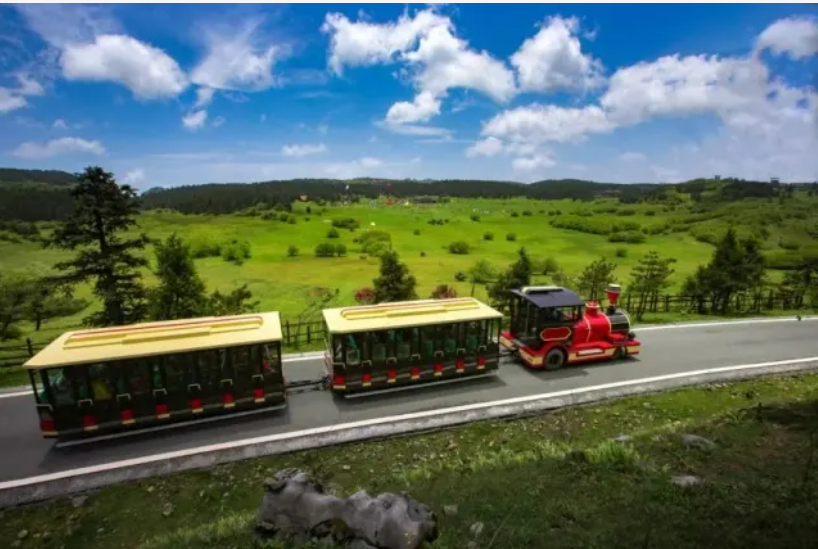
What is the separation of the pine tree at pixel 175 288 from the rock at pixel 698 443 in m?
19.4

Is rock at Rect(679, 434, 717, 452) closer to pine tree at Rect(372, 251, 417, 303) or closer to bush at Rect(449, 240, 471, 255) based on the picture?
pine tree at Rect(372, 251, 417, 303)

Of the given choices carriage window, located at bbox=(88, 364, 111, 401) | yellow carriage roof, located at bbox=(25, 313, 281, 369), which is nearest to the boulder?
yellow carriage roof, located at bbox=(25, 313, 281, 369)

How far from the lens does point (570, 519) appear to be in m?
7.61

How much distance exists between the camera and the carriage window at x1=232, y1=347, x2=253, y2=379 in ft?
43.2

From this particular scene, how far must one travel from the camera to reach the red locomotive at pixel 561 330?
55.0 feet

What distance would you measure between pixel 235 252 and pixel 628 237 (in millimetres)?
70894

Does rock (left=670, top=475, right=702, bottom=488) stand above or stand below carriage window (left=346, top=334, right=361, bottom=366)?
below

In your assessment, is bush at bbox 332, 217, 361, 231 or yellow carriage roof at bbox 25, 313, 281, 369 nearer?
yellow carriage roof at bbox 25, 313, 281, 369

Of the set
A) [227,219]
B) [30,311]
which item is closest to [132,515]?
[30,311]

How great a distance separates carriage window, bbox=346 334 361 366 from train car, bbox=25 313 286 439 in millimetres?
2209

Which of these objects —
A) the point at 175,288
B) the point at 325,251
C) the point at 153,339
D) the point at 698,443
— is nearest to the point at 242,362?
the point at 153,339

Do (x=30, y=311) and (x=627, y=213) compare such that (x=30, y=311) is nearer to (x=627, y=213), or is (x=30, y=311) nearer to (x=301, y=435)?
(x=301, y=435)

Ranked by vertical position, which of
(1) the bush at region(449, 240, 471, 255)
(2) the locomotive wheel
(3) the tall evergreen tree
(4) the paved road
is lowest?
(1) the bush at region(449, 240, 471, 255)

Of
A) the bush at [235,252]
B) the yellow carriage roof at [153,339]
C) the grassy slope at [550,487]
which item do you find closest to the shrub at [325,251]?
the bush at [235,252]
